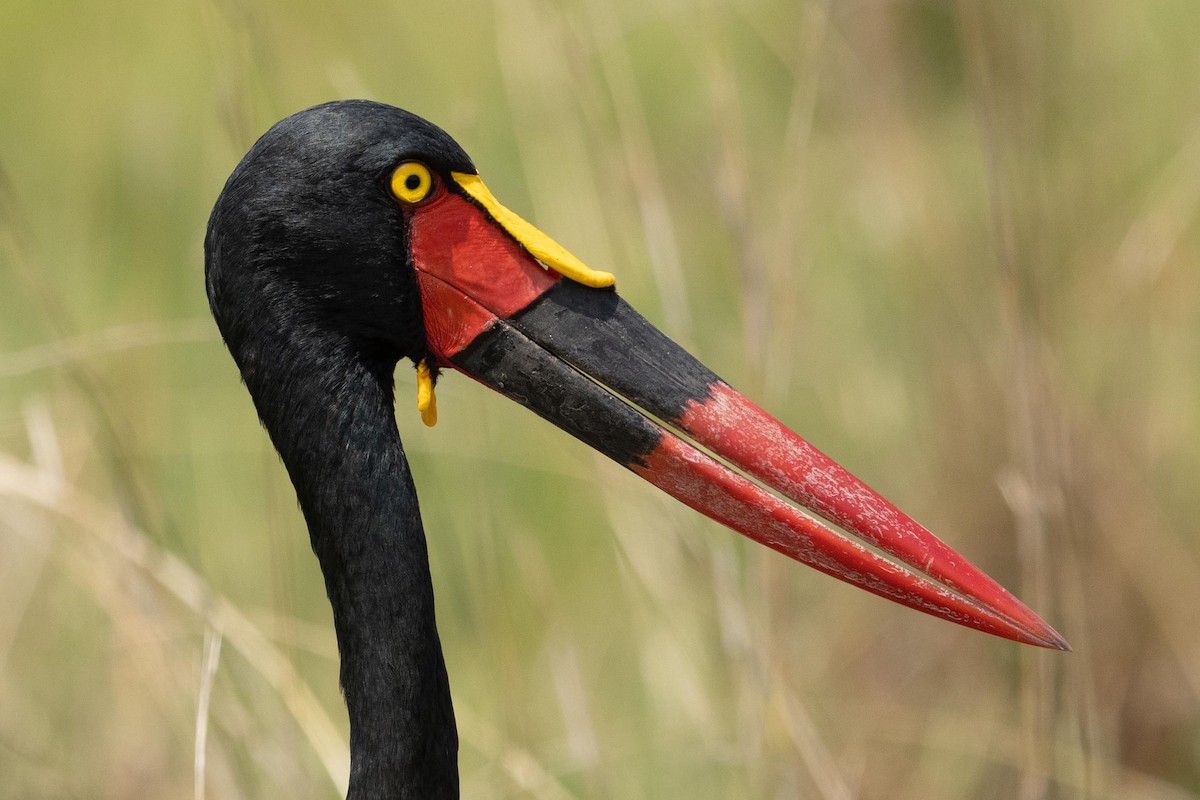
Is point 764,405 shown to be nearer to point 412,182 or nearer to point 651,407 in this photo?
point 651,407

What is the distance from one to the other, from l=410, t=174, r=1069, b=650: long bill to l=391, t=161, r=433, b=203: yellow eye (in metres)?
0.03

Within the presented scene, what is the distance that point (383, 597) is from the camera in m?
2.43

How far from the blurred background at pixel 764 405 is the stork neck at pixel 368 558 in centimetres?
80

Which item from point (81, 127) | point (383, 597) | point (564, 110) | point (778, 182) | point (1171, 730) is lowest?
point (383, 597)

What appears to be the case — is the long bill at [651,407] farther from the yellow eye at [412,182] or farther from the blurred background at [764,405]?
the blurred background at [764,405]

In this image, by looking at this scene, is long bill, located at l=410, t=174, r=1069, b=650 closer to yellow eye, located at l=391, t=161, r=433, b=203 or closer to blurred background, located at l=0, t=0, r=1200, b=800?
yellow eye, located at l=391, t=161, r=433, b=203

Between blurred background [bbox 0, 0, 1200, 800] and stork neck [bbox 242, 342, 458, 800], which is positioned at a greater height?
blurred background [bbox 0, 0, 1200, 800]

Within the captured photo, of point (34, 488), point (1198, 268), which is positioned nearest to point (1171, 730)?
point (1198, 268)

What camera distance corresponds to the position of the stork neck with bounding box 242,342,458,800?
2.42 metres

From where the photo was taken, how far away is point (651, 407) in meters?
2.44

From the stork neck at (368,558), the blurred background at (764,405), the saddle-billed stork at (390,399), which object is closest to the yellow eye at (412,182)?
the saddle-billed stork at (390,399)

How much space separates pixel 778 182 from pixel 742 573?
1.62 meters

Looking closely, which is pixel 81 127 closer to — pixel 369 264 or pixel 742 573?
pixel 742 573

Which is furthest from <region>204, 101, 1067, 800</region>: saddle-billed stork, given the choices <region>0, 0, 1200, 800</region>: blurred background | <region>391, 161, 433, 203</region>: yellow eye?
<region>0, 0, 1200, 800</region>: blurred background
